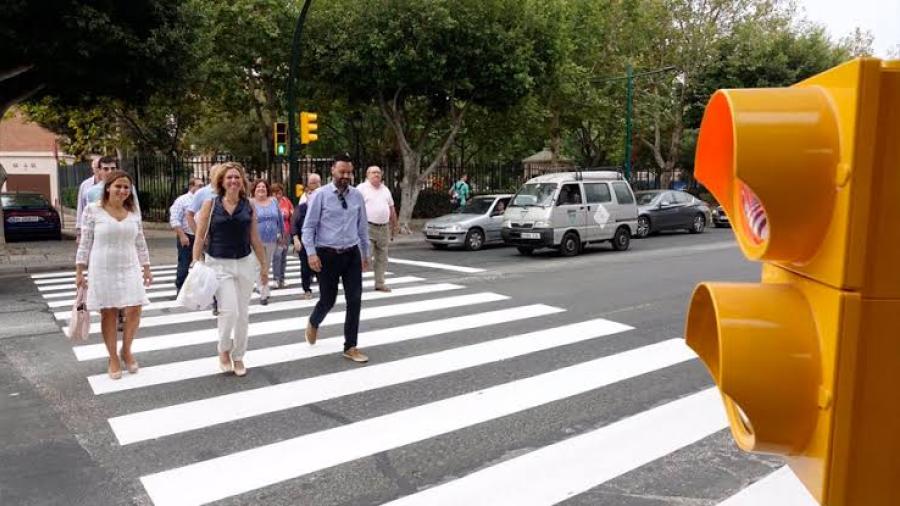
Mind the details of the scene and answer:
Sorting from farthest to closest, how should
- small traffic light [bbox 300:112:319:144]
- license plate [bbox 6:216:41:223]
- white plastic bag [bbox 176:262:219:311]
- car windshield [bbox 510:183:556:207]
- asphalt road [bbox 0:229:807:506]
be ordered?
license plate [bbox 6:216:41:223], small traffic light [bbox 300:112:319:144], car windshield [bbox 510:183:556:207], white plastic bag [bbox 176:262:219:311], asphalt road [bbox 0:229:807:506]

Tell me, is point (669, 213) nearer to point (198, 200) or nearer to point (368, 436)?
point (198, 200)

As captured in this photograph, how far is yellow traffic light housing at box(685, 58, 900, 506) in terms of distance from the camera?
1.26 meters

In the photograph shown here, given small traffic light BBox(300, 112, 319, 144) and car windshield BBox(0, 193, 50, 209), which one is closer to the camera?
small traffic light BBox(300, 112, 319, 144)

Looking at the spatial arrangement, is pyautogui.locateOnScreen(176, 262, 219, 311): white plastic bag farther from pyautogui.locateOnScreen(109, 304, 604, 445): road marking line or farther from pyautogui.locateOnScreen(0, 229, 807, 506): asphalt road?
pyautogui.locateOnScreen(109, 304, 604, 445): road marking line

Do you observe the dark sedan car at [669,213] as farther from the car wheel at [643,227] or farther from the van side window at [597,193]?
the van side window at [597,193]

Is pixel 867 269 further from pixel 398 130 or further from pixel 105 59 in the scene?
pixel 398 130

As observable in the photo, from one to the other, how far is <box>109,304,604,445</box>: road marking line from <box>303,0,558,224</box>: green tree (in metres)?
12.6

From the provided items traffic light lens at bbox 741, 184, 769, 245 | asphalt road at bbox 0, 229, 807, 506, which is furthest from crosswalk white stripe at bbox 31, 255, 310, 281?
traffic light lens at bbox 741, 184, 769, 245

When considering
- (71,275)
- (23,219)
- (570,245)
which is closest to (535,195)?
(570,245)

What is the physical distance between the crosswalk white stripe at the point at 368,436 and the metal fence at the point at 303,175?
49.5ft

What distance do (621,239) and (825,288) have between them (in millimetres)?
15989

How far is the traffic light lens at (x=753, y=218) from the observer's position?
1497 mm

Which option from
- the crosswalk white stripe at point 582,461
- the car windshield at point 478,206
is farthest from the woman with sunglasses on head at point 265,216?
the car windshield at point 478,206

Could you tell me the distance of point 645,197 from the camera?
22.7 metres
